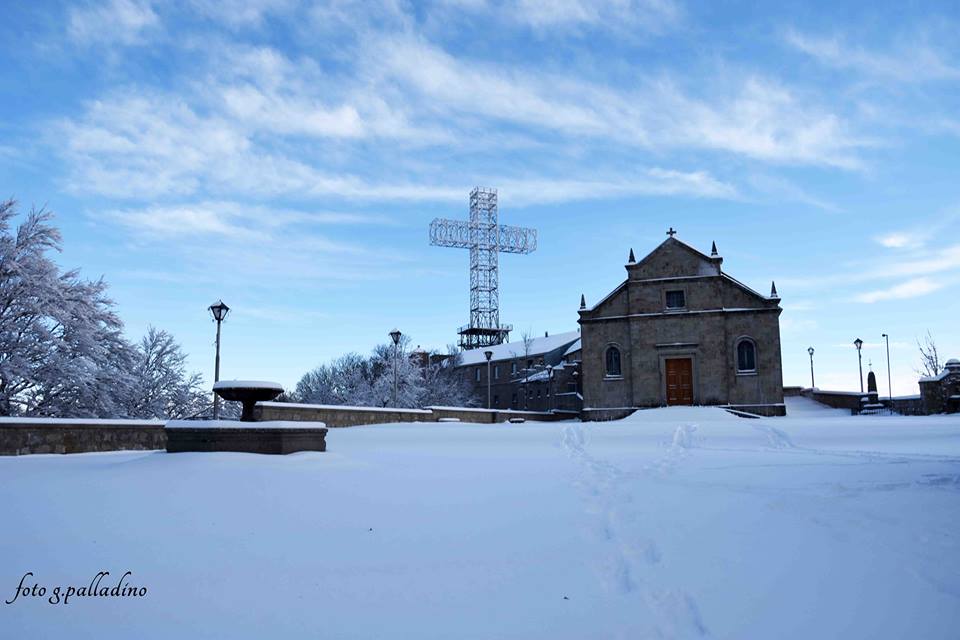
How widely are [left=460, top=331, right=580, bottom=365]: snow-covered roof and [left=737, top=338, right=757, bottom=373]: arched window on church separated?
45.6 metres

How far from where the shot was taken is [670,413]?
123 ft

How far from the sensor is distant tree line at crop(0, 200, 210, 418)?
29656 mm

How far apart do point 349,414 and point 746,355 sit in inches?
952

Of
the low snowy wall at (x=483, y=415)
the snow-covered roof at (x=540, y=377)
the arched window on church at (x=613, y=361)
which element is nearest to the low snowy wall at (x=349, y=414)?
the low snowy wall at (x=483, y=415)

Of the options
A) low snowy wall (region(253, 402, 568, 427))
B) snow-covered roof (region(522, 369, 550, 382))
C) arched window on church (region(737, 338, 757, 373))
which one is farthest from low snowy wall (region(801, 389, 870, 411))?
snow-covered roof (region(522, 369, 550, 382))

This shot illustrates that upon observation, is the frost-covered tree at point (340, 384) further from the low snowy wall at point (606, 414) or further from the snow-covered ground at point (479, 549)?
the snow-covered ground at point (479, 549)

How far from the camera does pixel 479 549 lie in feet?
23.5

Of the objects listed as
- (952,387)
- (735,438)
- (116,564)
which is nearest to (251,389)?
(116,564)

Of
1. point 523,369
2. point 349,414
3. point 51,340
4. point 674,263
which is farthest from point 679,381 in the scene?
point 523,369

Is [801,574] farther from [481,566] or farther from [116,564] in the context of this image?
[116,564]

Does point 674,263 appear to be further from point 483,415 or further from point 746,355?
point 483,415

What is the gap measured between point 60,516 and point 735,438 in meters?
18.7

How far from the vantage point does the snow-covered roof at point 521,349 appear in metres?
91.8

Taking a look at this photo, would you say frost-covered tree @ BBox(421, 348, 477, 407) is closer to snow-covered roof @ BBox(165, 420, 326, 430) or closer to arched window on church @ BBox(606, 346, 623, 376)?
arched window on church @ BBox(606, 346, 623, 376)
